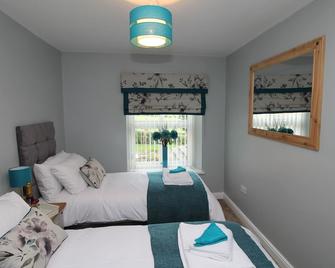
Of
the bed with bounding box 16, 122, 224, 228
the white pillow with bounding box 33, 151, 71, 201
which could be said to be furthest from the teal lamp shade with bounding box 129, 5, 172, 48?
the white pillow with bounding box 33, 151, 71, 201

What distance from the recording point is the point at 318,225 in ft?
6.12

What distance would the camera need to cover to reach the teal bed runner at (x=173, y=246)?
1396mm

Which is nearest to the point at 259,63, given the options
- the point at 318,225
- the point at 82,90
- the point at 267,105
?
the point at 267,105

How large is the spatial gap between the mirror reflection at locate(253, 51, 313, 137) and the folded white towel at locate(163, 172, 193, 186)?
107 cm

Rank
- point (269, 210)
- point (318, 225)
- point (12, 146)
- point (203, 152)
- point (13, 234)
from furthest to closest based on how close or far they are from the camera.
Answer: point (203, 152), point (269, 210), point (12, 146), point (318, 225), point (13, 234)

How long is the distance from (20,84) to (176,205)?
206 cm

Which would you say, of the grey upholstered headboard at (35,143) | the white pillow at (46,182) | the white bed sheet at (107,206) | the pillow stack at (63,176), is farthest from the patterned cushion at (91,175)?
the grey upholstered headboard at (35,143)

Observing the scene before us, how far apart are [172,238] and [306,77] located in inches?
68.2

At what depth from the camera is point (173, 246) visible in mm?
1583

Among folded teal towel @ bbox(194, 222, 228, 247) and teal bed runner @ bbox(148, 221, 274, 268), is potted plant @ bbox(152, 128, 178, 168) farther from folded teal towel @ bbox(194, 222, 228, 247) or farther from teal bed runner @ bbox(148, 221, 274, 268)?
folded teal towel @ bbox(194, 222, 228, 247)

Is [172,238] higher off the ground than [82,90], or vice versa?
[82,90]

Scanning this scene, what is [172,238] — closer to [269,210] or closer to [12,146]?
[269,210]

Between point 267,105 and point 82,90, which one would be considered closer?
point 267,105

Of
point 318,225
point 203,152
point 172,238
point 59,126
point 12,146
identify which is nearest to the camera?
point 172,238
